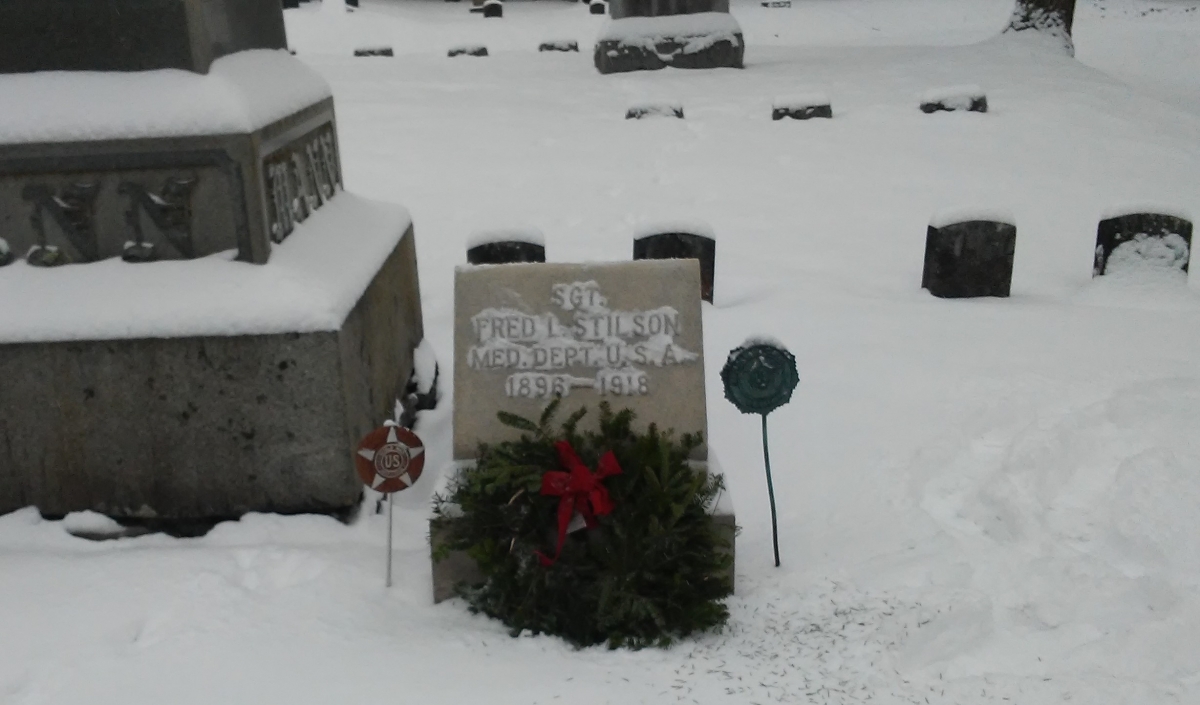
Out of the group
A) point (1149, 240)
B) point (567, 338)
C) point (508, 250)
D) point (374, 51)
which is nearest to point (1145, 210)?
point (1149, 240)

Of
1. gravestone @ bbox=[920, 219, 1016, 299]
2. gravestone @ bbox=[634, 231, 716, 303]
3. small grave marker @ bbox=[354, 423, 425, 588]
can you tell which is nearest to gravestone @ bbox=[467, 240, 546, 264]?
gravestone @ bbox=[634, 231, 716, 303]

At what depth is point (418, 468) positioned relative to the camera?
315 centimetres

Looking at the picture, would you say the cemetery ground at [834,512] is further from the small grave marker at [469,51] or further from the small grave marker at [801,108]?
the small grave marker at [469,51]

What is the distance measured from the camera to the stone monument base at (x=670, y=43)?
42.0 ft

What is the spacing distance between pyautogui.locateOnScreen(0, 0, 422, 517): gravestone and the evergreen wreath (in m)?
0.66

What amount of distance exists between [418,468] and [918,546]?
1.49 meters

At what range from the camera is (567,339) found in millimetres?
3172

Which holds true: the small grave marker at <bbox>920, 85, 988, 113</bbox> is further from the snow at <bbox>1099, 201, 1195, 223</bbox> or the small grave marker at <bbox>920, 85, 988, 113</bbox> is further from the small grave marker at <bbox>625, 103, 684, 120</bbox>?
the snow at <bbox>1099, 201, 1195, 223</bbox>

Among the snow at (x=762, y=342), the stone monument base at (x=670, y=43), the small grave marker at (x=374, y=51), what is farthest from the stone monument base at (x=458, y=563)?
the small grave marker at (x=374, y=51)

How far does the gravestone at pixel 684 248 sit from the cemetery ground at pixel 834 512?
16cm

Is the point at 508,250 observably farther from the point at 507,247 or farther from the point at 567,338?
the point at 567,338

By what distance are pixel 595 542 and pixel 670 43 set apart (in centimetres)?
1075

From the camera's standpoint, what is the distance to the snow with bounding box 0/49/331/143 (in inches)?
129

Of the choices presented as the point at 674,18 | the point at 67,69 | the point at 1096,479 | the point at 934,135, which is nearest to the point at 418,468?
the point at 67,69
